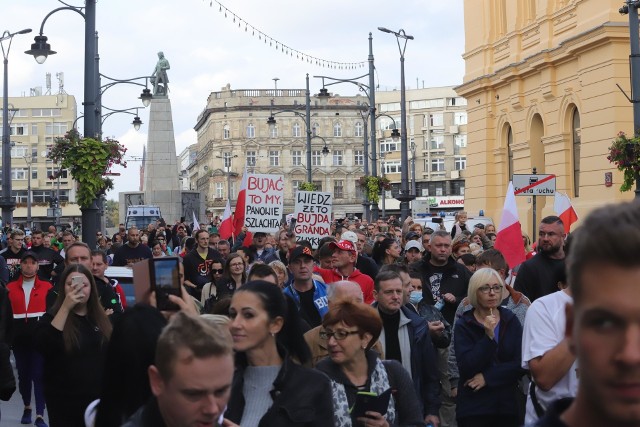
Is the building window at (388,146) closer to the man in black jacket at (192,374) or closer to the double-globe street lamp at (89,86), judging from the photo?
the double-globe street lamp at (89,86)

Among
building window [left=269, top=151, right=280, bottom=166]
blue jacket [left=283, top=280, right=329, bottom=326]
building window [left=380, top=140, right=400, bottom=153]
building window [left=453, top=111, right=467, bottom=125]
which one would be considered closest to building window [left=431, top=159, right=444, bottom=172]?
building window [left=453, top=111, right=467, bottom=125]

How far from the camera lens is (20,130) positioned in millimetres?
130125

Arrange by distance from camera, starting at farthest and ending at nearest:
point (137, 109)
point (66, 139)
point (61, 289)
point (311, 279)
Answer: point (137, 109) < point (66, 139) < point (311, 279) < point (61, 289)

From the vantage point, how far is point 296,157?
122750 mm

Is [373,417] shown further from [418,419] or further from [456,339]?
[456,339]

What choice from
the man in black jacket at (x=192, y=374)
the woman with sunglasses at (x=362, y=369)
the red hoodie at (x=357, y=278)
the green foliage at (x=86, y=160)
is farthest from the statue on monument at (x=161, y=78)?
the man in black jacket at (x=192, y=374)

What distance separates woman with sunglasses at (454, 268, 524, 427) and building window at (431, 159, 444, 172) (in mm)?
109316

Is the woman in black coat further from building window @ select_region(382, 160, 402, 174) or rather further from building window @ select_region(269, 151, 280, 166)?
building window @ select_region(269, 151, 280, 166)

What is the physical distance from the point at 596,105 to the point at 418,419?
28677mm

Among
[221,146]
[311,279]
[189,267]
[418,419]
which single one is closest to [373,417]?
[418,419]

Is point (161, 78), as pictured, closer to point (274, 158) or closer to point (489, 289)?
point (489, 289)

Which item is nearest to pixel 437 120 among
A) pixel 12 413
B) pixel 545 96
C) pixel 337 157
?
pixel 337 157

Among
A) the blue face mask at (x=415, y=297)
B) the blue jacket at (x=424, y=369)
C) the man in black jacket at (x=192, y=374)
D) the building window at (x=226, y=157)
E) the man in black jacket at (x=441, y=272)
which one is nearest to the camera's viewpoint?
the man in black jacket at (x=192, y=374)

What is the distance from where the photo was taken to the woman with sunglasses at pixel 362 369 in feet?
19.8
